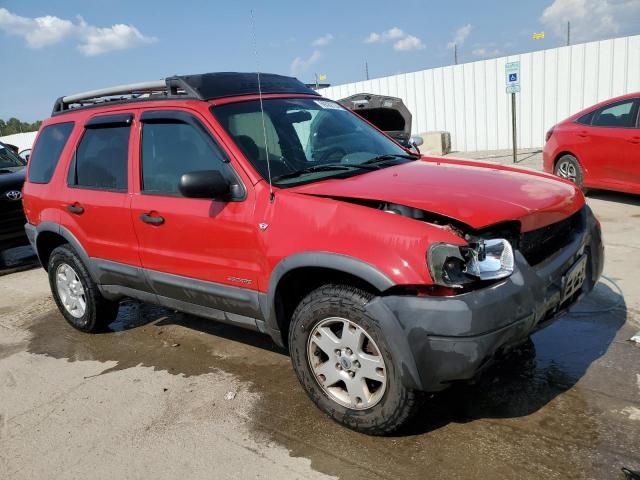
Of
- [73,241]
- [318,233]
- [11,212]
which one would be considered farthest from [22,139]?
[318,233]

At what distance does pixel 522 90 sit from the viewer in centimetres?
1421

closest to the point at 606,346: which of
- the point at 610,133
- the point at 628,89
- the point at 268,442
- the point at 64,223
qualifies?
the point at 268,442

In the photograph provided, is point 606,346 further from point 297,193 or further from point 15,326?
point 15,326

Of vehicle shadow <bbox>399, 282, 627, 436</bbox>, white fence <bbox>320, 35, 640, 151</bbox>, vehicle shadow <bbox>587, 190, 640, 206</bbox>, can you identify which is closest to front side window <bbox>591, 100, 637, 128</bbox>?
vehicle shadow <bbox>587, 190, 640, 206</bbox>

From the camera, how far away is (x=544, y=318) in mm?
2719

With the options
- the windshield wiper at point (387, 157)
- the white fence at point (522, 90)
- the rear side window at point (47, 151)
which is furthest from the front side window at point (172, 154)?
the white fence at point (522, 90)

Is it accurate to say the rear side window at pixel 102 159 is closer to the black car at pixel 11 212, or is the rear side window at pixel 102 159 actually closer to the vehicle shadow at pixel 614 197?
the black car at pixel 11 212

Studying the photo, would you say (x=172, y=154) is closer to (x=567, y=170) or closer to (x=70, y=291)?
(x=70, y=291)

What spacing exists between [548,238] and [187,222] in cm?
213

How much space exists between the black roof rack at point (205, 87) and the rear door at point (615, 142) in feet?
16.6

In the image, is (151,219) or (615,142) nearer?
(151,219)

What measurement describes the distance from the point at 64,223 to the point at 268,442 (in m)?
2.72

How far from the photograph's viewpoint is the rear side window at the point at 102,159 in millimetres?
4035

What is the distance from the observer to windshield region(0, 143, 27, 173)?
8367mm
